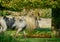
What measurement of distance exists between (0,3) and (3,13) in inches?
11.3

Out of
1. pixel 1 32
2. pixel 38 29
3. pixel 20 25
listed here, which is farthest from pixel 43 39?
pixel 1 32

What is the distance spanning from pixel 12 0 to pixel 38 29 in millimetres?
967

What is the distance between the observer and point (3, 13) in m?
6.05

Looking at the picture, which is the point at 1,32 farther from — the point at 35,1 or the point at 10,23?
the point at 35,1

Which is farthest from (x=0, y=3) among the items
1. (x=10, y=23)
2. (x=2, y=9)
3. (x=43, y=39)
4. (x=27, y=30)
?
(x=43, y=39)

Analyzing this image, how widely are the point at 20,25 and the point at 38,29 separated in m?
0.47

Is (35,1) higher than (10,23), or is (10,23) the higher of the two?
(35,1)

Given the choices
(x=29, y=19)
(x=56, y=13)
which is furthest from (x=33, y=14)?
(x=56, y=13)

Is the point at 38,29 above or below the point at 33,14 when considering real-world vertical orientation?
below

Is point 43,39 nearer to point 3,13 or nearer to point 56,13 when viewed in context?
point 56,13

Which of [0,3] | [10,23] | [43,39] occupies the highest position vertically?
[0,3]

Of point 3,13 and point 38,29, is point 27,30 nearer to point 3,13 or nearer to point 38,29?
point 38,29

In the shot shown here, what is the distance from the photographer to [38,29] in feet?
19.9

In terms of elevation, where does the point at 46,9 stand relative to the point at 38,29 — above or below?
above
